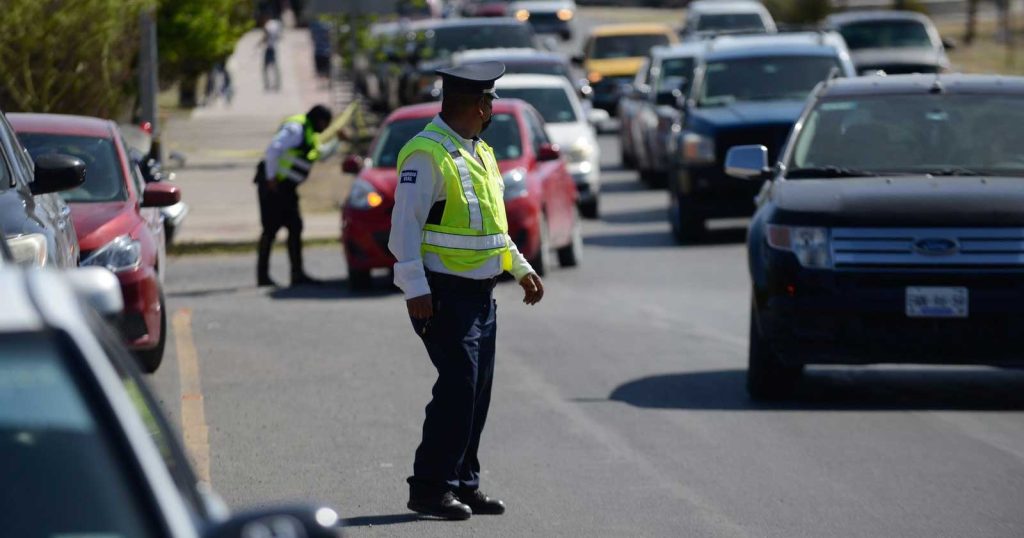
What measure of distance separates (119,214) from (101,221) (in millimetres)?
226

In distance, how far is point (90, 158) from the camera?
41.7 ft

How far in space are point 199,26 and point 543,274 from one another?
9685 millimetres

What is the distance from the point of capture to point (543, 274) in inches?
682

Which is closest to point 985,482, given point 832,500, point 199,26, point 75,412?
point 832,500

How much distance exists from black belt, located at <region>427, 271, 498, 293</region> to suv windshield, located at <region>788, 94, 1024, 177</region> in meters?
3.88

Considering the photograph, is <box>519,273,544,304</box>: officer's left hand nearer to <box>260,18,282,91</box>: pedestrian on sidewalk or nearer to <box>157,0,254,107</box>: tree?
<box>157,0,254,107</box>: tree

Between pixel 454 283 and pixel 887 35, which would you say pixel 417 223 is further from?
pixel 887 35

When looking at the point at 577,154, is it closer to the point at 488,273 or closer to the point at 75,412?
the point at 488,273

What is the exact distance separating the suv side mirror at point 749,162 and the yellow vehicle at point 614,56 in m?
26.9

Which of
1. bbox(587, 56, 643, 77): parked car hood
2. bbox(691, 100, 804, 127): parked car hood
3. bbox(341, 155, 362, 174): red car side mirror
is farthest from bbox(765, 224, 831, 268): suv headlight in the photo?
bbox(587, 56, 643, 77): parked car hood

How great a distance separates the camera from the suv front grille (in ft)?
32.2

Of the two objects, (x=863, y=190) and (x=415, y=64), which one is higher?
(x=863, y=190)

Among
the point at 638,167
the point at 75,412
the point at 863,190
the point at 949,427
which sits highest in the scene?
the point at 75,412

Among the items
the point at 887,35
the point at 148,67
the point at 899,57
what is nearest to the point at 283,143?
the point at 148,67
